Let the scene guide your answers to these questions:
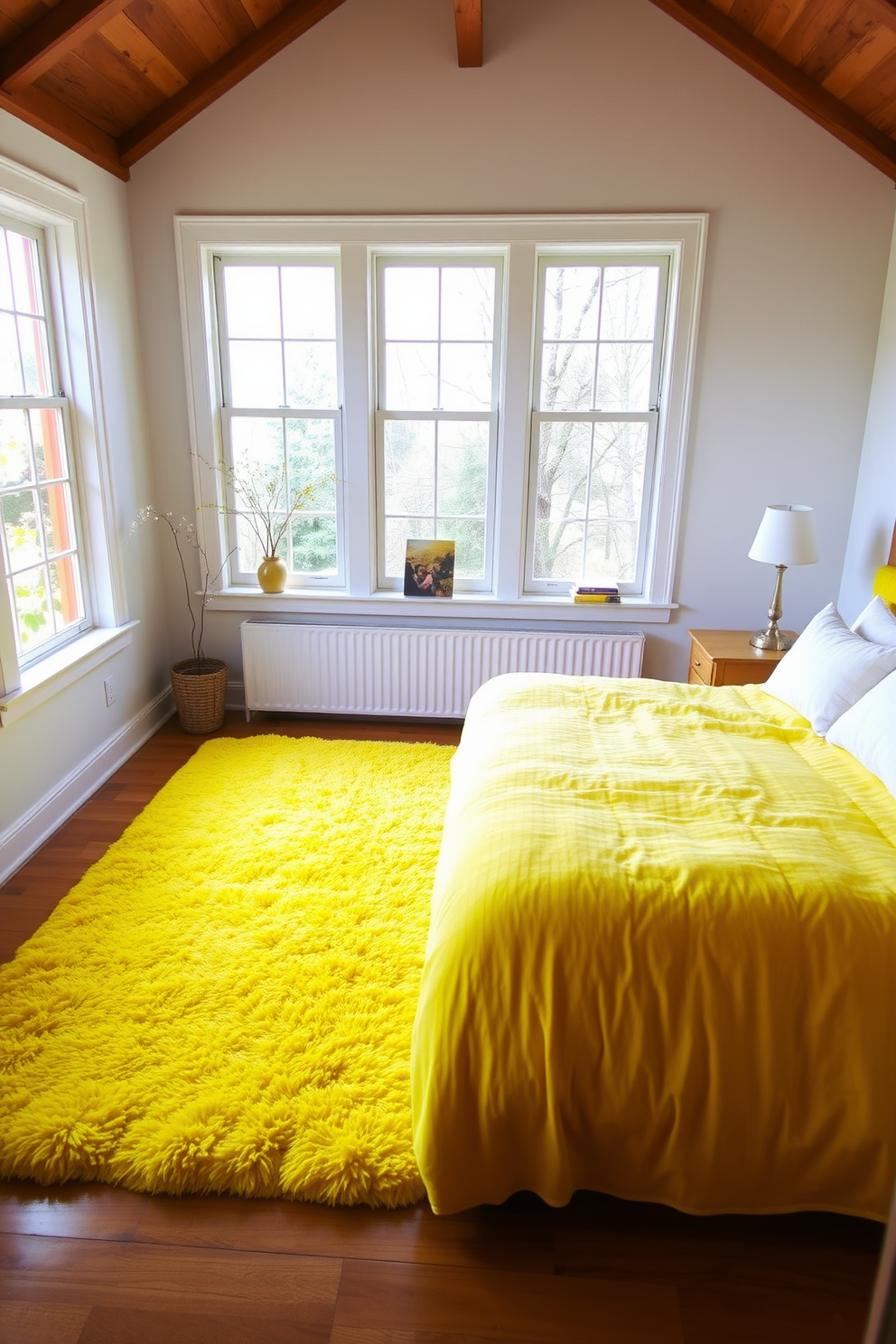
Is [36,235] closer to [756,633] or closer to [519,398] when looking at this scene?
[519,398]

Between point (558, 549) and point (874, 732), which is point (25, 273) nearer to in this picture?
point (558, 549)

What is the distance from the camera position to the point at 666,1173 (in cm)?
168

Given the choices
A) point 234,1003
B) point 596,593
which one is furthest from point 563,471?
point 234,1003

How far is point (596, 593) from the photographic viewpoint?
4.02 m

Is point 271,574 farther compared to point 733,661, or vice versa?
point 271,574

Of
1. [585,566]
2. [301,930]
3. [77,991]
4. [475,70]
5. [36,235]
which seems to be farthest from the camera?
[585,566]

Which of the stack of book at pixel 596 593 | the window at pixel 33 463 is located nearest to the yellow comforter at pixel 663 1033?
the window at pixel 33 463

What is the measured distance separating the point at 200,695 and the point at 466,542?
148cm

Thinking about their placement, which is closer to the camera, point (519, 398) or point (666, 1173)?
point (666, 1173)

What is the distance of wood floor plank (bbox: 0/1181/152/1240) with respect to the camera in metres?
1.73

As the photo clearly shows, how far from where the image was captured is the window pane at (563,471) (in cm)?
397

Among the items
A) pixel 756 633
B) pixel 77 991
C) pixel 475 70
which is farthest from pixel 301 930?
pixel 475 70

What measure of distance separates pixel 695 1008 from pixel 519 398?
294 centimetres

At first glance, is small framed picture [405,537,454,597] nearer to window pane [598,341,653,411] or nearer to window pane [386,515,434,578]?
window pane [386,515,434,578]
